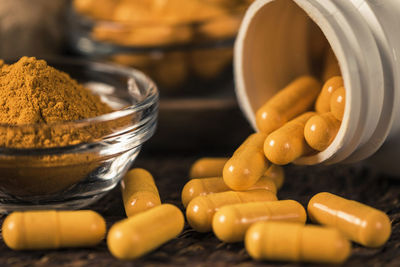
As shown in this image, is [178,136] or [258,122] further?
[178,136]

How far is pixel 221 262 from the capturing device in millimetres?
971

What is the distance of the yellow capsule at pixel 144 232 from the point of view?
930mm

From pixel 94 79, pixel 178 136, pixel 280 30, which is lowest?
pixel 178 136

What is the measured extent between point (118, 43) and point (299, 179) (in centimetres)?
56

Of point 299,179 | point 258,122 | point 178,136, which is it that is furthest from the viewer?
point 178,136

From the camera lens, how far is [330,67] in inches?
53.1

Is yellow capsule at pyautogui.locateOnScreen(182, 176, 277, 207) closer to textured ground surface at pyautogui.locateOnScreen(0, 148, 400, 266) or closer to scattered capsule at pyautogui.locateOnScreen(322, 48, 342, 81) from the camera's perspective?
textured ground surface at pyautogui.locateOnScreen(0, 148, 400, 266)

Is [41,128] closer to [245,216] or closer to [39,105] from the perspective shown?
[39,105]

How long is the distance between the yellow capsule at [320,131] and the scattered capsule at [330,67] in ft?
0.68

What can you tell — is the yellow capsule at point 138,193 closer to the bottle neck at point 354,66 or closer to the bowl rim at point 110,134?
the bowl rim at point 110,134

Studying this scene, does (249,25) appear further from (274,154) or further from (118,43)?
(118,43)

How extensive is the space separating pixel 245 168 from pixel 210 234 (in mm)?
129

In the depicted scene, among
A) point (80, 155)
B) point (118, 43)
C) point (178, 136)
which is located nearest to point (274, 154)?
point (80, 155)

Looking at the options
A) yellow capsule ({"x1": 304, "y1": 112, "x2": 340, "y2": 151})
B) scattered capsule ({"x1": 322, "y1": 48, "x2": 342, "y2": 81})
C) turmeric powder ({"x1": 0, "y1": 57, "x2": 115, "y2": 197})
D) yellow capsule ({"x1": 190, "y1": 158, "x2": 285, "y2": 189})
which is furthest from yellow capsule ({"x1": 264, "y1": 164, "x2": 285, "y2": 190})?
turmeric powder ({"x1": 0, "y1": 57, "x2": 115, "y2": 197})
